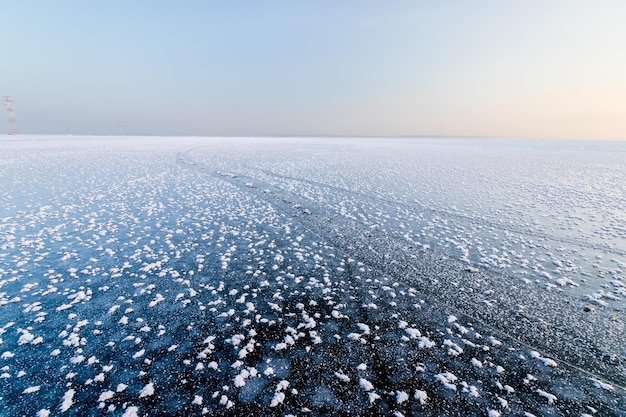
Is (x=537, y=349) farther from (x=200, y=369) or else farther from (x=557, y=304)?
(x=200, y=369)

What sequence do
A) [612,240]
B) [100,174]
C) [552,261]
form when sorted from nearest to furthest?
[552,261] < [612,240] < [100,174]

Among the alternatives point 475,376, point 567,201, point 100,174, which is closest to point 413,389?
point 475,376

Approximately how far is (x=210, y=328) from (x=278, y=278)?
2.56 m

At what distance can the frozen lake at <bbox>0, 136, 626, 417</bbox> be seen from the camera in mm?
4801

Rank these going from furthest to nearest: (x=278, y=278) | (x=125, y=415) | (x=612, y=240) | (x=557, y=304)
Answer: (x=612, y=240)
(x=278, y=278)
(x=557, y=304)
(x=125, y=415)

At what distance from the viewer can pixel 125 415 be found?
4.35m

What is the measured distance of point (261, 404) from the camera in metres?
4.60

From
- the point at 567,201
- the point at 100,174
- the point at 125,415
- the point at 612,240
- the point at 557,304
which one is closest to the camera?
the point at 125,415

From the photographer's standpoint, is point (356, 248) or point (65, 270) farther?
point (356, 248)

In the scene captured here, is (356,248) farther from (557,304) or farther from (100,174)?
(100,174)

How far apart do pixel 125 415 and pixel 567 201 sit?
23.3m

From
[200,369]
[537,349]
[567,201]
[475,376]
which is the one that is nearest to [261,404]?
[200,369]

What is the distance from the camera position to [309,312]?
22.9 feet

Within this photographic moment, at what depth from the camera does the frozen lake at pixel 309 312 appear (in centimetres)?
480
